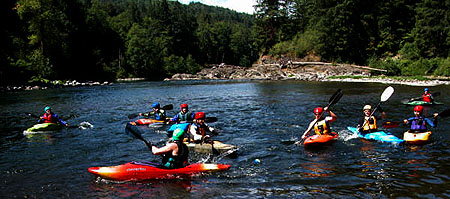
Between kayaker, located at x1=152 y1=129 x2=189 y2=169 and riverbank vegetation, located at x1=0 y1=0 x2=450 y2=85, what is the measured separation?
116ft

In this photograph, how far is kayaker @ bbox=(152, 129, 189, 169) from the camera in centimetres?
749

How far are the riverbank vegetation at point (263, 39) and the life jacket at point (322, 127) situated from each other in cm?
3009

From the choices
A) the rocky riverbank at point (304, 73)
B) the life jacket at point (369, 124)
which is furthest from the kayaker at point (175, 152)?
the rocky riverbank at point (304, 73)

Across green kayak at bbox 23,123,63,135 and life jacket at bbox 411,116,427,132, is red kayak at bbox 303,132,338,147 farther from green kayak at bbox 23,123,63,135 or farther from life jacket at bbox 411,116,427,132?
green kayak at bbox 23,123,63,135

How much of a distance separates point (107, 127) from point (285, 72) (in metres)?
43.4

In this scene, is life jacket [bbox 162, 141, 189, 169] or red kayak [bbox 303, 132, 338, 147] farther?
red kayak [bbox 303, 132, 338, 147]

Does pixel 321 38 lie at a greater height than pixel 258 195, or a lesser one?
greater

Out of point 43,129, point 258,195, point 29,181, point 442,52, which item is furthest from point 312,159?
point 442,52

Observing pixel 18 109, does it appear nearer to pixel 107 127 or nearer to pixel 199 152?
pixel 107 127

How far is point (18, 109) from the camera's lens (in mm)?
21781

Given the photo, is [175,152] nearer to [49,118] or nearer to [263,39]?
[49,118]

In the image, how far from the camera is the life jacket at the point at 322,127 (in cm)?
1084

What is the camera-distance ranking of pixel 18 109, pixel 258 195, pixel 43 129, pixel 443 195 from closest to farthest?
pixel 443 195 < pixel 258 195 < pixel 43 129 < pixel 18 109

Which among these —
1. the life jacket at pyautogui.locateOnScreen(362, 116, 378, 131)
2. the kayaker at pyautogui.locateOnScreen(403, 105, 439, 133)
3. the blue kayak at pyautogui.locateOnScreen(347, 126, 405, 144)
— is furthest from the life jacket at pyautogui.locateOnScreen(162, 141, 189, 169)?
the kayaker at pyautogui.locateOnScreen(403, 105, 439, 133)
